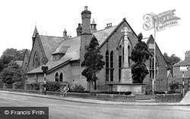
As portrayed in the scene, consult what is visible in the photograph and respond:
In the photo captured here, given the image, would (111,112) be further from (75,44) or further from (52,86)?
(75,44)

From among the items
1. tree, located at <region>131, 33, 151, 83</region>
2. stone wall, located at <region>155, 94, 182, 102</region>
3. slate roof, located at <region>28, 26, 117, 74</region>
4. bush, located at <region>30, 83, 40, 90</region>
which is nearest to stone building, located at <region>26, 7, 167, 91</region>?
slate roof, located at <region>28, 26, 117, 74</region>

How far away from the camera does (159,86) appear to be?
68062 millimetres

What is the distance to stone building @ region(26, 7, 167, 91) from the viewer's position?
5856cm

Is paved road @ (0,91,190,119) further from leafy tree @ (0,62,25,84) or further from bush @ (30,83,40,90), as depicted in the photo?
leafy tree @ (0,62,25,84)

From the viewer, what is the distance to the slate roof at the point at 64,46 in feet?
206

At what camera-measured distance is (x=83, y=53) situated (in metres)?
58.2

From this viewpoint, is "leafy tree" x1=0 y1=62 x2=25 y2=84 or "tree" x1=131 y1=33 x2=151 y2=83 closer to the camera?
"tree" x1=131 y1=33 x2=151 y2=83

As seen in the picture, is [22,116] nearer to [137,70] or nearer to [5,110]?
[5,110]

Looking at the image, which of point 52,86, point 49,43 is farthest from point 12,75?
point 52,86

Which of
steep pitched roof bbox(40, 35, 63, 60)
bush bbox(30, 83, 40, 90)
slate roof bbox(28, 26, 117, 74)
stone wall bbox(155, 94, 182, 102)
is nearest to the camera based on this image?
stone wall bbox(155, 94, 182, 102)

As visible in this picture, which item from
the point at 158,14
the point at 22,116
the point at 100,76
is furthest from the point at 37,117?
the point at 100,76

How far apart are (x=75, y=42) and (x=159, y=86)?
63.1ft

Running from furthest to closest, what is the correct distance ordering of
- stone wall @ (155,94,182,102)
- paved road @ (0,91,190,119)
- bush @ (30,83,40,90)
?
bush @ (30,83,40,90) → stone wall @ (155,94,182,102) → paved road @ (0,91,190,119)

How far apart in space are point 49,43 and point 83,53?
1733 cm
